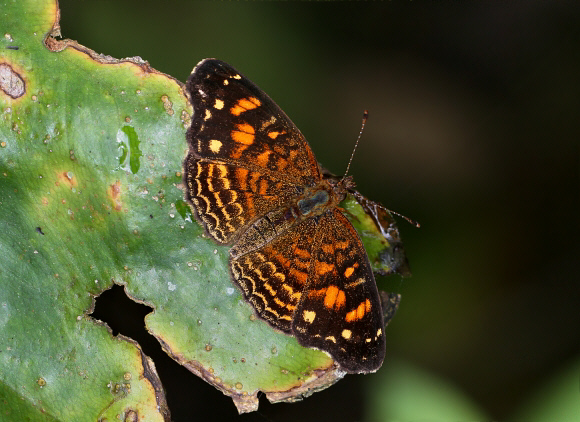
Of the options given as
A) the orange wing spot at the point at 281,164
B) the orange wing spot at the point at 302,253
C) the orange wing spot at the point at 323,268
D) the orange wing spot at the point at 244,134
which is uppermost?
the orange wing spot at the point at 244,134

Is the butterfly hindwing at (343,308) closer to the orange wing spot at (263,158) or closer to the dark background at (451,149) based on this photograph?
the orange wing spot at (263,158)

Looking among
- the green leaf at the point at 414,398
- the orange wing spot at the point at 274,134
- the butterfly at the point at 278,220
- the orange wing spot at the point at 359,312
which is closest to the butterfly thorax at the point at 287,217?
the butterfly at the point at 278,220

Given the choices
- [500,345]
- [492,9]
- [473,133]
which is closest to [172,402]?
[500,345]

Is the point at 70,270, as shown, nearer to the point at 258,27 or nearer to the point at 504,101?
the point at 258,27

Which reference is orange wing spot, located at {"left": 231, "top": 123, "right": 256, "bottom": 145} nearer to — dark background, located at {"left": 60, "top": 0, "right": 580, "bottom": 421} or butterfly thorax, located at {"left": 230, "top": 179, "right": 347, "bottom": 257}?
butterfly thorax, located at {"left": 230, "top": 179, "right": 347, "bottom": 257}

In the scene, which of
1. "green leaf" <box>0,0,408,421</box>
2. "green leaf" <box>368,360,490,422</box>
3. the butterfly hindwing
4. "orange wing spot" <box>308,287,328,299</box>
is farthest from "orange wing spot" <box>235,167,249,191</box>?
"green leaf" <box>368,360,490,422</box>

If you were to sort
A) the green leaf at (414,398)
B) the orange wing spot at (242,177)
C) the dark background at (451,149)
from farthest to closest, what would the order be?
the dark background at (451,149) → the green leaf at (414,398) → the orange wing spot at (242,177)
